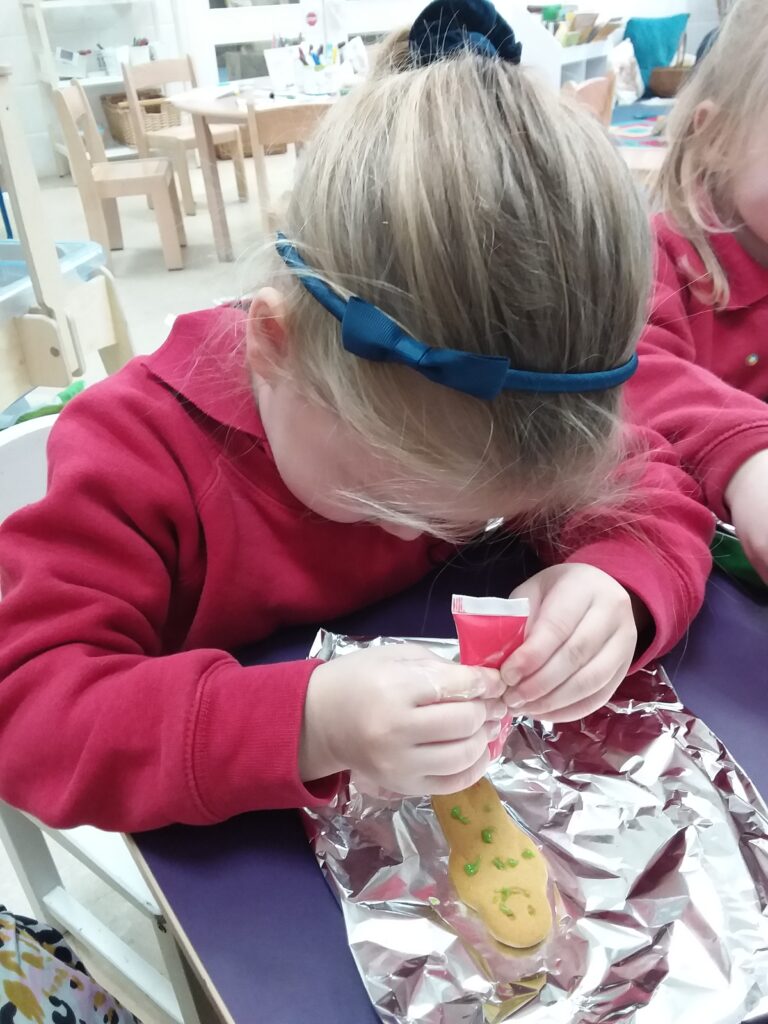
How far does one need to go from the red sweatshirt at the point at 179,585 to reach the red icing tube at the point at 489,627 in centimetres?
9

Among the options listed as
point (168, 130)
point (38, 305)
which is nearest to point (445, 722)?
point (38, 305)

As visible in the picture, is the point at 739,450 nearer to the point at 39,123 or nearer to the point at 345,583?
the point at 345,583

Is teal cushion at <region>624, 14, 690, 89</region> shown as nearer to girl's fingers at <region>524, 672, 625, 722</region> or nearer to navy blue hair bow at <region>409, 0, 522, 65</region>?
navy blue hair bow at <region>409, 0, 522, 65</region>

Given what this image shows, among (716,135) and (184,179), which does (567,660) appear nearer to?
(716,135)

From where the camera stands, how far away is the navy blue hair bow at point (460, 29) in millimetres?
464

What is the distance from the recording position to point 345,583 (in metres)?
0.64

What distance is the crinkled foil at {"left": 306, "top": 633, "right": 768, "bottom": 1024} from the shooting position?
0.40 metres

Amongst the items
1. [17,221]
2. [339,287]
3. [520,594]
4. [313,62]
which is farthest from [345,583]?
[313,62]

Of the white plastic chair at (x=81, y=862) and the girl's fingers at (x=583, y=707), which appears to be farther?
the white plastic chair at (x=81, y=862)

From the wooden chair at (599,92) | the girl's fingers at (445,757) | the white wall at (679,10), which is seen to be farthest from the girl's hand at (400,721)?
the white wall at (679,10)

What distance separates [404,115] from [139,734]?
0.35m

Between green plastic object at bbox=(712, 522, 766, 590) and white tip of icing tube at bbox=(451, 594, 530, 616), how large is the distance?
0.97 ft

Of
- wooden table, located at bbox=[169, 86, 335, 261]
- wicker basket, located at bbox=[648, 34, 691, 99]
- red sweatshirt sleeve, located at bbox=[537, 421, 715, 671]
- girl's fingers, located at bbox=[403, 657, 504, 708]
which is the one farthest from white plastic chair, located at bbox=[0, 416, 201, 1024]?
wicker basket, located at bbox=[648, 34, 691, 99]

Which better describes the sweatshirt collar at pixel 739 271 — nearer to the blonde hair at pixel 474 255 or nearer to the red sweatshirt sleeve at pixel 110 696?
the blonde hair at pixel 474 255
